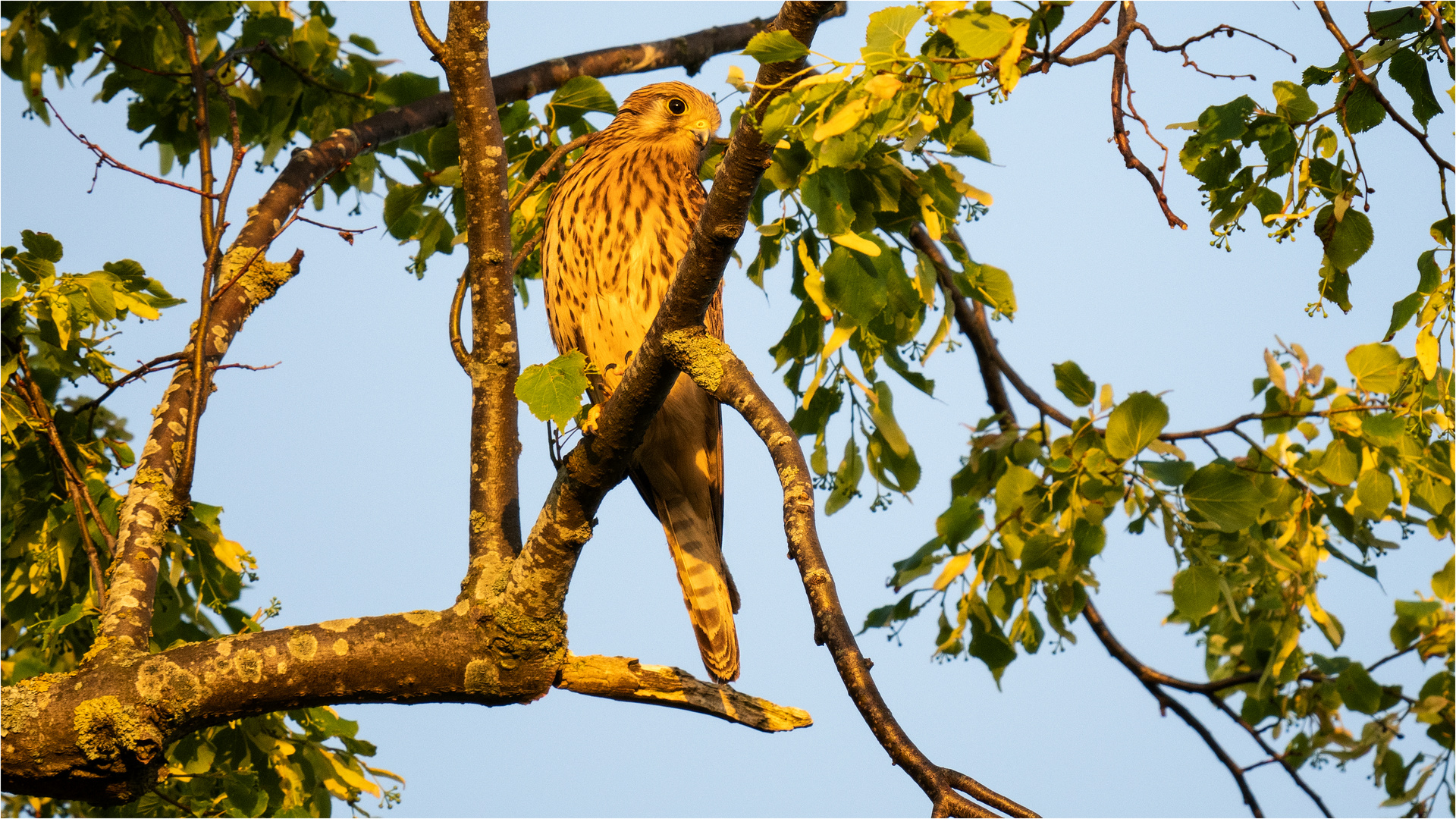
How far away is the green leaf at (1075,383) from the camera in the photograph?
141 inches

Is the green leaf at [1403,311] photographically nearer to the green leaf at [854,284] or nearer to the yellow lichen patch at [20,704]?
the green leaf at [854,284]

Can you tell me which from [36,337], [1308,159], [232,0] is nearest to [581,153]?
[232,0]

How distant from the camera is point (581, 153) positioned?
14.3 ft

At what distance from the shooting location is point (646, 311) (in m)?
3.66

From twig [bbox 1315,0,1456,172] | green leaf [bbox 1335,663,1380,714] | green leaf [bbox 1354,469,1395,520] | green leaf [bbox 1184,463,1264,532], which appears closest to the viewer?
twig [bbox 1315,0,1456,172]

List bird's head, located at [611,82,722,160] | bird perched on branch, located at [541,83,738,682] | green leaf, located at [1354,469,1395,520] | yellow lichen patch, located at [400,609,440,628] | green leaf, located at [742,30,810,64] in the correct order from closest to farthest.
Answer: green leaf, located at [742,30,810,64] → yellow lichen patch, located at [400,609,440,628] → green leaf, located at [1354,469,1395,520] → bird perched on branch, located at [541,83,738,682] → bird's head, located at [611,82,722,160]

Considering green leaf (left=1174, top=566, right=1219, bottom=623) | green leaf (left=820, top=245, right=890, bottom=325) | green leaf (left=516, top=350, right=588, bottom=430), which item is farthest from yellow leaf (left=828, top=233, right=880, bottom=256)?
green leaf (left=1174, top=566, right=1219, bottom=623)

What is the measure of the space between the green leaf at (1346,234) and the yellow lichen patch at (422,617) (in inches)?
83.4

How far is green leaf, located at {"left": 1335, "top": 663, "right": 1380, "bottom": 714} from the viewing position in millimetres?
3848

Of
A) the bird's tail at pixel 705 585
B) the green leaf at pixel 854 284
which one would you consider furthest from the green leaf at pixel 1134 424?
the bird's tail at pixel 705 585

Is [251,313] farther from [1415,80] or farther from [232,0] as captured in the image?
[1415,80]

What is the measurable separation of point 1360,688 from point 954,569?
5.03 ft

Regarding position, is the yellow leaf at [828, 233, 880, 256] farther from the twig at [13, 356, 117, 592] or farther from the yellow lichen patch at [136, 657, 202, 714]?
the twig at [13, 356, 117, 592]

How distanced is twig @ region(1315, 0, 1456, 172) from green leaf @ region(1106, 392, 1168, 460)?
3.34 feet
